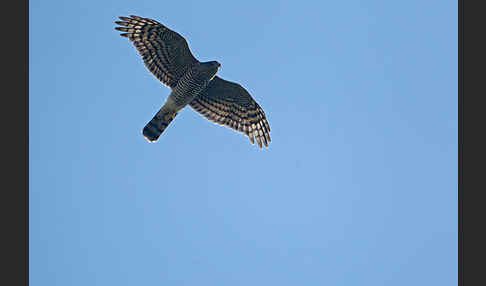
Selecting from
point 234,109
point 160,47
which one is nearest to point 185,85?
point 160,47

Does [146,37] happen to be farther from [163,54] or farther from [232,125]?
[232,125]

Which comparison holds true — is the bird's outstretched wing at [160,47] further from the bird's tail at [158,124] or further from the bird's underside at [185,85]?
the bird's tail at [158,124]

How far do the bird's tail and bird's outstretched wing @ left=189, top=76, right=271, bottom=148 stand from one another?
2.30ft

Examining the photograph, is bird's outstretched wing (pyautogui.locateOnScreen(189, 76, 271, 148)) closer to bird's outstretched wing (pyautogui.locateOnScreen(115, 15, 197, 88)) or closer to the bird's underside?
the bird's underside

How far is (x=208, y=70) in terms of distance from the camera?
632 inches

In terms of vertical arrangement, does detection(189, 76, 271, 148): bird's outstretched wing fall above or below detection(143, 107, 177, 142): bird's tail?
above

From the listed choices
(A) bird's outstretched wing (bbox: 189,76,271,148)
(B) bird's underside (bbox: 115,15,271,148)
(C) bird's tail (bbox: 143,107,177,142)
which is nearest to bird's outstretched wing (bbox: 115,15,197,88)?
(B) bird's underside (bbox: 115,15,271,148)

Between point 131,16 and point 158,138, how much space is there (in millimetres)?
2649

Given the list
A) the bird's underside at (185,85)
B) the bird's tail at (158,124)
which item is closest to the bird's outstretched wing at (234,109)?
the bird's underside at (185,85)

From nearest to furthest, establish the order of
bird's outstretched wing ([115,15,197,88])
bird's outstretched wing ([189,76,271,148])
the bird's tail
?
bird's outstretched wing ([115,15,197,88]) < the bird's tail < bird's outstretched wing ([189,76,271,148])

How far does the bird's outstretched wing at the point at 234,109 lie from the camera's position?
1694 centimetres

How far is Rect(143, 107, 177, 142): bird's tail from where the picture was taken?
53.8ft

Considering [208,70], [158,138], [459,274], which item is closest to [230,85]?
[208,70]

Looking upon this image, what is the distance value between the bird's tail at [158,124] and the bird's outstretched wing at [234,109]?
70 cm
